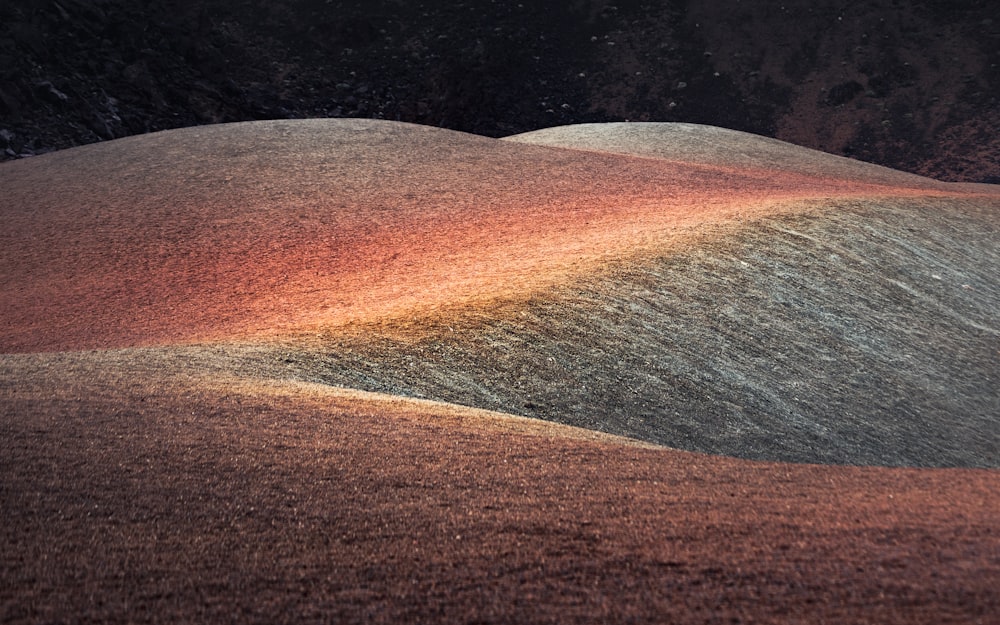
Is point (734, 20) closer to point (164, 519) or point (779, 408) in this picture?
point (779, 408)

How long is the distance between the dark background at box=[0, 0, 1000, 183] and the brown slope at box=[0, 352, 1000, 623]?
79.6 ft

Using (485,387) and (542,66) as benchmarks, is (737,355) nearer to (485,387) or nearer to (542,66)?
(485,387)

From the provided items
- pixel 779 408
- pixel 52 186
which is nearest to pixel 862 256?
pixel 779 408

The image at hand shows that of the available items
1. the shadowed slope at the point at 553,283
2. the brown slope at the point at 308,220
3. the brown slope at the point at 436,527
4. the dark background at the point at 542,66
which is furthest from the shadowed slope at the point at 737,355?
the dark background at the point at 542,66

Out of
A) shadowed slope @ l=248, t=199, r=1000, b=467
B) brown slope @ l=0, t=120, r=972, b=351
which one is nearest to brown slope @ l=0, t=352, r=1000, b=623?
shadowed slope @ l=248, t=199, r=1000, b=467

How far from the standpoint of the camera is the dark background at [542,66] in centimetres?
2830

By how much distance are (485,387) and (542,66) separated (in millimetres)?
28666

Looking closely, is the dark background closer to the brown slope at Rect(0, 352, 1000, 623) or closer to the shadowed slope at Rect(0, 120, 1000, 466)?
the shadowed slope at Rect(0, 120, 1000, 466)

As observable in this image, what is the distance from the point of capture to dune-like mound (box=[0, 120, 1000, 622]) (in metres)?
3.31

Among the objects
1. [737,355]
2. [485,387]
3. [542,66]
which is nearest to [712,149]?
[737,355]

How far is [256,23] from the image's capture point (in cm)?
3566

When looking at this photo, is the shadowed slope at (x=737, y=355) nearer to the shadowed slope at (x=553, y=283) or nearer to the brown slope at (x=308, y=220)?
the shadowed slope at (x=553, y=283)

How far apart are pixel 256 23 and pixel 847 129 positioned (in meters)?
23.1

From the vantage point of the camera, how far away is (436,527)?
12.2 ft
